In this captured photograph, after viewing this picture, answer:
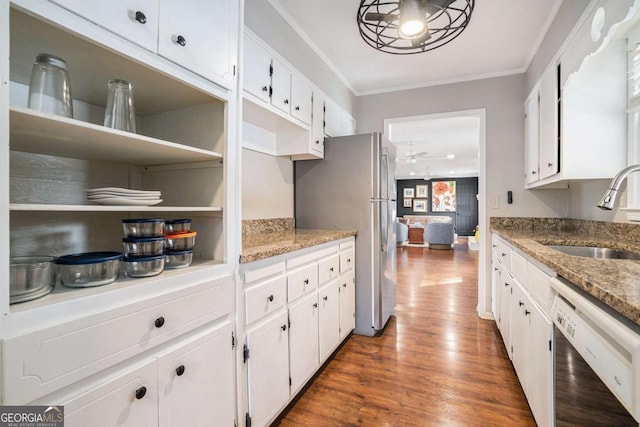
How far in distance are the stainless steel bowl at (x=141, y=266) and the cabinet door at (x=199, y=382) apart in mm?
277

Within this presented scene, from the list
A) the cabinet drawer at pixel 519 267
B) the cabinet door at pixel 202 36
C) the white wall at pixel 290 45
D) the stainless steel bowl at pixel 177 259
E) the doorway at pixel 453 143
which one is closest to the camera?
the cabinet door at pixel 202 36

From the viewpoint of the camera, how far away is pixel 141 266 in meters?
0.99

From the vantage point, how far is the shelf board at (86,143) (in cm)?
73

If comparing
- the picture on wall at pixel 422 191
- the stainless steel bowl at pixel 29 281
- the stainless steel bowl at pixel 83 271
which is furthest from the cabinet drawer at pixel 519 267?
the picture on wall at pixel 422 191

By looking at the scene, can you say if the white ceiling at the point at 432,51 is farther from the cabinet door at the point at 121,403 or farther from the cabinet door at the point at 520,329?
the cabinet door at the point at 121,403

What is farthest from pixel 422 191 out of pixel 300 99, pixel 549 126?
pixel 300 99

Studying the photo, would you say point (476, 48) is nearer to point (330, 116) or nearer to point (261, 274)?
point (330, 116)

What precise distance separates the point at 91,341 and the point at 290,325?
1.00 meters

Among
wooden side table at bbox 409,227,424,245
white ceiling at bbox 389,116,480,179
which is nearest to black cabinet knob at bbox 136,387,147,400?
white ceiling at bbox 389,116,480,179

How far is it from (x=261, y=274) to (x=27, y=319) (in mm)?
829

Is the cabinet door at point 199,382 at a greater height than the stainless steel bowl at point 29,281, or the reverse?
the stainless steel bowl at point 29,281

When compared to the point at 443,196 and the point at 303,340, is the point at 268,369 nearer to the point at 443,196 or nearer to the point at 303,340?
the point at 303,340

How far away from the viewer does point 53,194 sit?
1.05 meters

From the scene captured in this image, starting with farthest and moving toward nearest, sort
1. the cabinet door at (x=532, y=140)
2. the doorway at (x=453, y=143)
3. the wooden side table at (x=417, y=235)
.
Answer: the wooden side table at (x=417, y=235) → the doorway at (x=453, y=143) → the cabinet door at (x=532, y=140)
